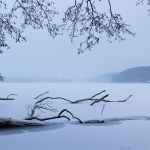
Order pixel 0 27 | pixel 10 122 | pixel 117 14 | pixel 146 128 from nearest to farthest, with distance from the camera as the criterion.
Answer: pixel 117 14
pixel 0 27
pixel 10 122
pixel 146 128

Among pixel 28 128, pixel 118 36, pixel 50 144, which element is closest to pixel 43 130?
pixel 28 128

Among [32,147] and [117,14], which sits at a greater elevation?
[117,14]

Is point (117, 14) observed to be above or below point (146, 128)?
above

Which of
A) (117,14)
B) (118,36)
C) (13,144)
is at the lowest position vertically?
(13,144)

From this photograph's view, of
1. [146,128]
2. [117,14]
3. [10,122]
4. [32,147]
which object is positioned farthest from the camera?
[146,128]

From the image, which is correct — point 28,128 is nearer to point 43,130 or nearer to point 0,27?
point 43,130

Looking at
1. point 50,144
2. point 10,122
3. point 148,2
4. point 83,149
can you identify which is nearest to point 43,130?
point 10,122

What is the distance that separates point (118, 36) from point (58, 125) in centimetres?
397

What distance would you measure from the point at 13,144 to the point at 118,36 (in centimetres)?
326

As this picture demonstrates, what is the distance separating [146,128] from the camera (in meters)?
8.20

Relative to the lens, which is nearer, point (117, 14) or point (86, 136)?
point (117, 14)

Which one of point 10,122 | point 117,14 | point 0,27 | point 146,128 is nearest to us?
point 117,14

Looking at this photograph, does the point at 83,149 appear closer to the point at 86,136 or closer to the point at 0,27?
the point at 86,136

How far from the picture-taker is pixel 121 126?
8.55 meters
